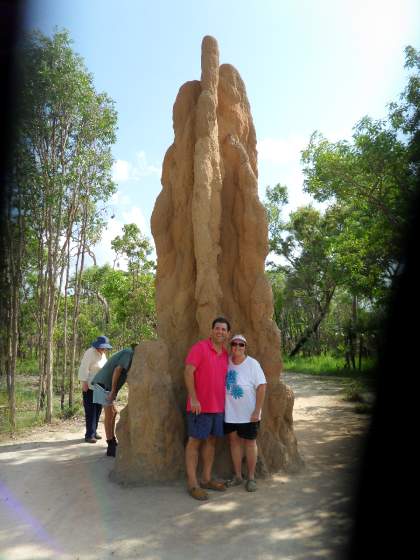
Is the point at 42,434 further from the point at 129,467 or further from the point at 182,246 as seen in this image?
the point at 182,246

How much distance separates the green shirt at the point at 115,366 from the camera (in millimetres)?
5359

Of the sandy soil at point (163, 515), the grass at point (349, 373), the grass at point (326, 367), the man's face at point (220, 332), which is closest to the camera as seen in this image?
the sandy soil at point (163, 515)

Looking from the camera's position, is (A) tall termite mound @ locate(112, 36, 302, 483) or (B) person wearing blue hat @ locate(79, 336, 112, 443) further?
(B) person wearing blue hat @ locate(79, 336, 112, 443)

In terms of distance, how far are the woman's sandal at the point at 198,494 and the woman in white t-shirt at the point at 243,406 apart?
1.29ft

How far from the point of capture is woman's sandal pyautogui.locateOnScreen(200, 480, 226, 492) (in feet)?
13.9

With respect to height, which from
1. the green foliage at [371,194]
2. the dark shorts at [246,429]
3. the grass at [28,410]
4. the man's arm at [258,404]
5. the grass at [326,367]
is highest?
the green foliage at [371,194]

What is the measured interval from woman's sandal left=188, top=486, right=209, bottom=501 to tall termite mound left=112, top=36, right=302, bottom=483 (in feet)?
1.59

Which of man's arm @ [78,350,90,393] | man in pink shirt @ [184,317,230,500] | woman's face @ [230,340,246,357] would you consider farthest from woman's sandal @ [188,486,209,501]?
man's arm @ [78,350,90,393]

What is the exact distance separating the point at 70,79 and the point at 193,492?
7.54m

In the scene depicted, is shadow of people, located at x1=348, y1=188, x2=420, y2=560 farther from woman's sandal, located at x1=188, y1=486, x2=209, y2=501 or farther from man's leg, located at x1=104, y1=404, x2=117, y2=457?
man's leg, located at x1=104, y1=404, x2=117, y2=457

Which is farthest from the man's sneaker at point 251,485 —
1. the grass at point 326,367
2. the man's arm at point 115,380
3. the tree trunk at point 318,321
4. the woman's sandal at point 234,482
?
the tree trunk at point 318,321

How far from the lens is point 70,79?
329 inches

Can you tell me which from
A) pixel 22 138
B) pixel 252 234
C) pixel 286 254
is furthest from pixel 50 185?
pixel 286 254

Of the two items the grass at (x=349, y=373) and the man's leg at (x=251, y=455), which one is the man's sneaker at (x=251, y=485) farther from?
the grass at (x=349, y=373)
